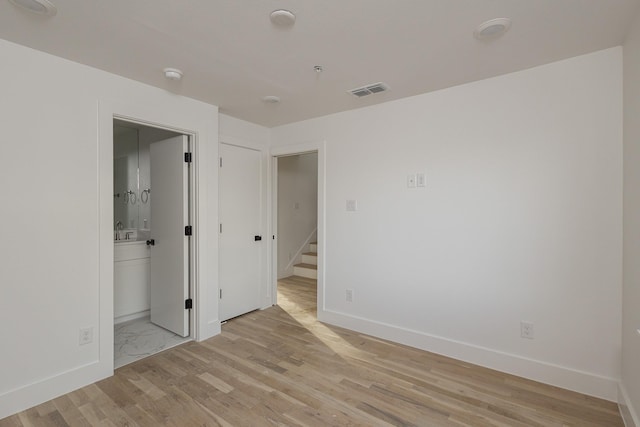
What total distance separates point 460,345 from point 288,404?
5.18ft

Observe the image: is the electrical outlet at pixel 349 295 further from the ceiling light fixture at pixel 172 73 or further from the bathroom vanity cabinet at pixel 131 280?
Answer: the ceiling light fixture at pixel 172 73

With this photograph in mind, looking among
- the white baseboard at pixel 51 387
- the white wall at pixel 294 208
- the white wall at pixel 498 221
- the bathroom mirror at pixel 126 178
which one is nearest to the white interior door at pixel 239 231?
the white wall at pixel 498 221

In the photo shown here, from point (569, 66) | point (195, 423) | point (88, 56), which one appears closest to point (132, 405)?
point (195, 423)

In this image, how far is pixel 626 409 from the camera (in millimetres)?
1881

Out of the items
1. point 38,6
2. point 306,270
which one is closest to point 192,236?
point 38,6

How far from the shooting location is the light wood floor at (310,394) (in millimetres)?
1970

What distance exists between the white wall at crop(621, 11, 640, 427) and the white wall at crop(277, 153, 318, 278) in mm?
4571

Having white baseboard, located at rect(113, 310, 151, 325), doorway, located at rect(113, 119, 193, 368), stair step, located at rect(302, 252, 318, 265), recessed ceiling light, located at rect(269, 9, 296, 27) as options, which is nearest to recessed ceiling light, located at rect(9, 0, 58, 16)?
doorway, located at rect(113, 119, 193, 368)

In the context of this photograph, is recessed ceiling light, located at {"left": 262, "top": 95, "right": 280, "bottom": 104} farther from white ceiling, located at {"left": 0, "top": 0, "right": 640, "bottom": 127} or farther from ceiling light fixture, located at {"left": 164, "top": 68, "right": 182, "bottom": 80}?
ceiling light fixture, located at {"left": 164, "top": 68, "right": 182, "bottom": 80}

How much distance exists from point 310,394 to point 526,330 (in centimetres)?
173

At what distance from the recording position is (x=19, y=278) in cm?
206

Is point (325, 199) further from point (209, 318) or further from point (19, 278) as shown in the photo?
point (19, 278)

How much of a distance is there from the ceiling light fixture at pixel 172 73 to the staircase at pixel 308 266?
3.94m

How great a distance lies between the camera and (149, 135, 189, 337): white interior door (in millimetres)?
3146
